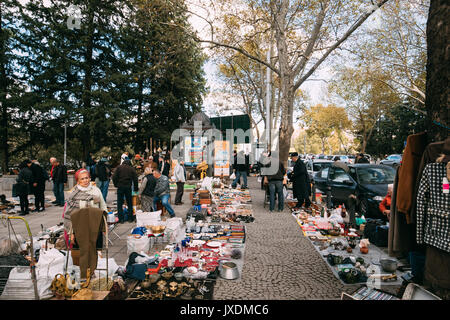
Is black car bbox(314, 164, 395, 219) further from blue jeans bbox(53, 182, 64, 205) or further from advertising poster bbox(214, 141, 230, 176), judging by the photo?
blue jeans bbox(53, 182, 64, 205)

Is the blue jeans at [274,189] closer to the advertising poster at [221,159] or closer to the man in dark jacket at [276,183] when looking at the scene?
the man in dark jacket at [276,183]

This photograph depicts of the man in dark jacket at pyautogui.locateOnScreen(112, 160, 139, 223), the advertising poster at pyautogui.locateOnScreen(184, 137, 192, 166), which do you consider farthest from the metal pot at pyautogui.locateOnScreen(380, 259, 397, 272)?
the advertising poster at pyautogui.locateOnScreen(184, 137, 192, 166)

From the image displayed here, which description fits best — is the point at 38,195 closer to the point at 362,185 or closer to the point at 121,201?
the point at 121,201

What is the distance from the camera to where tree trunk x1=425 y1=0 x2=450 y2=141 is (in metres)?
3.21

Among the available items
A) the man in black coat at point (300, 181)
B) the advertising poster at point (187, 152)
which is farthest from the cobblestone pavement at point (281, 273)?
the advertising poster at point (187, 152)

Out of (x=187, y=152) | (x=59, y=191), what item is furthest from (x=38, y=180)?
(x=187, y=152)

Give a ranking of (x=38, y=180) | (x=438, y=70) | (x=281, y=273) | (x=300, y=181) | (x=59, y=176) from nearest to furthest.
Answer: (x=438, y=70) → (x=281, y=273) → (x=38, y=180) → (x=300, y=181) → (x=59, y=176)

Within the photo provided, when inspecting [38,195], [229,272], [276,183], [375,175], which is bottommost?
[229,272]

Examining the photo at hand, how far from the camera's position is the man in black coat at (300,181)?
10039 millimetres

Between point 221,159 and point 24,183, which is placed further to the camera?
point 221,159

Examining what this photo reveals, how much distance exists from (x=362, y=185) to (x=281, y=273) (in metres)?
5.15

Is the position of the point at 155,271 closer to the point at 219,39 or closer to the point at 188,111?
the point at 219,39

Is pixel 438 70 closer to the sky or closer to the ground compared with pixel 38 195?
closer to the sky

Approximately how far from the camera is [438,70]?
331 centimetres
